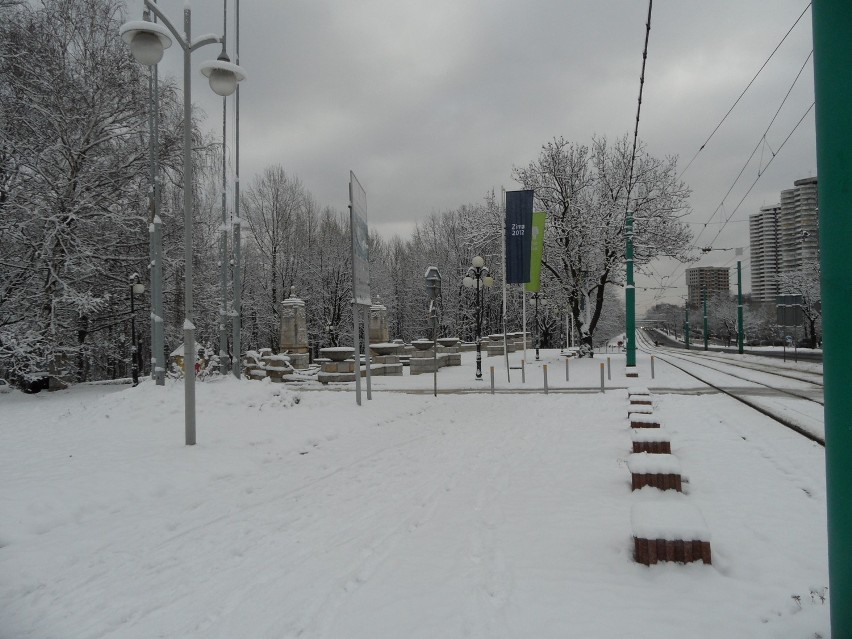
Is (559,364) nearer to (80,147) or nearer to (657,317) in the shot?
(80,147)

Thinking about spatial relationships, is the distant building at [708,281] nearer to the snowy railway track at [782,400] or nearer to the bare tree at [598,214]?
the bare tree at [598,214]

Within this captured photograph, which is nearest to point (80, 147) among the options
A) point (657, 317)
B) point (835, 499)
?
point (835, 499)

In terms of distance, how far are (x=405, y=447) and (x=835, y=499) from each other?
698 cm

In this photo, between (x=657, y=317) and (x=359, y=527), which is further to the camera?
(x=657, y=317)

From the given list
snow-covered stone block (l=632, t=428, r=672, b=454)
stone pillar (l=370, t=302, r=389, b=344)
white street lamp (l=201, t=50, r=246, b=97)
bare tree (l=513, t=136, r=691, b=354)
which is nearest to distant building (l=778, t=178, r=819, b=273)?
bare tree (l=513, t=136, r=691, b=354)

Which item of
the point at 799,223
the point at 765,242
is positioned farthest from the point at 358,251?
the point at 765,242

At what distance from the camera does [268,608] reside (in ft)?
11.1

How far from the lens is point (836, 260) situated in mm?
2408

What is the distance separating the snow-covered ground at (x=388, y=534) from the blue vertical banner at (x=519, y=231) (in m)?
11.8

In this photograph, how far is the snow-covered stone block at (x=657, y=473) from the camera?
554 cm

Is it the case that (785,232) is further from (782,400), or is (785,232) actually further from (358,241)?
(358,241)

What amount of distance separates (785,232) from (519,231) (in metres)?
35.9

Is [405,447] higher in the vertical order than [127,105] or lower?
lower

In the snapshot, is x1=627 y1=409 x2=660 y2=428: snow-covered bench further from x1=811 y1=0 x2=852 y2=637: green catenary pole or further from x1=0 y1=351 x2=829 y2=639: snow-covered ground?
x1=811 y1=0 x2=852 y2=637: green catenary pole
